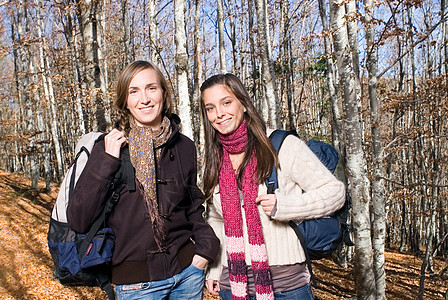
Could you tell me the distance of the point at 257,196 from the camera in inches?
85.4

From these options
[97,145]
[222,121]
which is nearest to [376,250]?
[222,121]

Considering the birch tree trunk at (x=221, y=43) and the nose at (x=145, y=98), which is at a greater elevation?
the birch tree trunk at (x=221, y=43)

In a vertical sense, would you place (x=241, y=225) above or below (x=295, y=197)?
below

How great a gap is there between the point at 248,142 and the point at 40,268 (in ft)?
25.0

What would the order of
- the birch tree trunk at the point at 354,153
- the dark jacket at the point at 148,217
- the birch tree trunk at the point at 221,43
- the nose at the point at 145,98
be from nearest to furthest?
the dark jacket at the point at 148,217
the nose at the point at 145,98
the birch tree trunk at the point at 354,153
the birch tree trunk at the point at 221,43

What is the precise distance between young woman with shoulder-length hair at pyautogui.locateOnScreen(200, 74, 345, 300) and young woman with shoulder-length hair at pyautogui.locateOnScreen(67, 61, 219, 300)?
20 cm

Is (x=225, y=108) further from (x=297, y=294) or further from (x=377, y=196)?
(x=377, y=196)

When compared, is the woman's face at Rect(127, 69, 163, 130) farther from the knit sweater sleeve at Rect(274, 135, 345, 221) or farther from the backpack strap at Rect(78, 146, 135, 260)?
the knit sweater sleeve at Rect(274, 135, 345, 221)

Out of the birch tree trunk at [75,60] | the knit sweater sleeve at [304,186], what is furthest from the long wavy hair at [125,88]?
the birch tree trunk at [75,60]

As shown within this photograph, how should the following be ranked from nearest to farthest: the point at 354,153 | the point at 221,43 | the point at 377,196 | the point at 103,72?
1. the point at 354,153
2. the point at 377,196
3. the point at 221,43
4. the point at 103,72

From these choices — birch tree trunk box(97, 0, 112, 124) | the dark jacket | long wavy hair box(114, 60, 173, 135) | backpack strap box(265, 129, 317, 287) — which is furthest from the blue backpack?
birch tree trunk box(97, 0, 112, 124)

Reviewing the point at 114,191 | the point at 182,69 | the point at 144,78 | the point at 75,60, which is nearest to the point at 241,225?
the point at 114,191

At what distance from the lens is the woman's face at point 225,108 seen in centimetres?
221

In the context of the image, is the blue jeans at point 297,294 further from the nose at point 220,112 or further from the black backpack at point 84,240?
the nose at point 220,112
